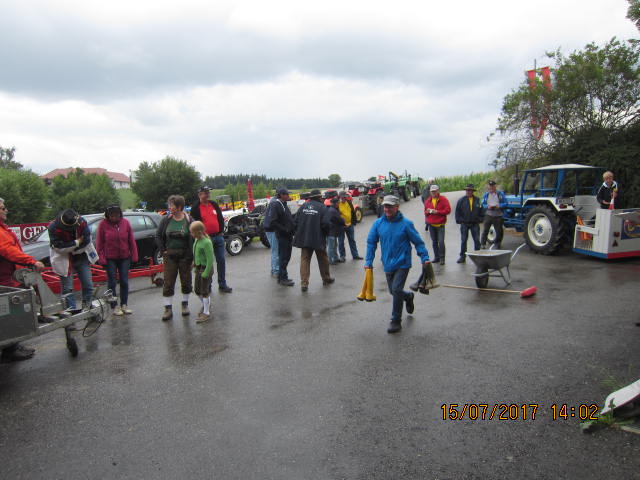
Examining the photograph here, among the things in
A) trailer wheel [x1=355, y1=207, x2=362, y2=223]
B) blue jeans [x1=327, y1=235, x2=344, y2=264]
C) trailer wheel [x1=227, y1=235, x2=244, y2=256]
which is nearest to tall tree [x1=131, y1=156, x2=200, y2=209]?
trailer wheel [x1=355, y1=207, x2=362, y2=223]

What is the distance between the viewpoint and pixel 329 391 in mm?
4059

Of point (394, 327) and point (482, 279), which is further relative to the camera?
point (482, 279)

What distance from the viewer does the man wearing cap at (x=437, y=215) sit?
9594mm

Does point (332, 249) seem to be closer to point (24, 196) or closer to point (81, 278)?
point (81, 278)

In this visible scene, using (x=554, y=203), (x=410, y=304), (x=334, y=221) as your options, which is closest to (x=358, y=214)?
(x=554, y=203)

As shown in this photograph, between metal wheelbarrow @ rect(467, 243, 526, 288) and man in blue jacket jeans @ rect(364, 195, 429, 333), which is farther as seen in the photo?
metal wheelbarrow @ rect(467, 243, 526, 288)

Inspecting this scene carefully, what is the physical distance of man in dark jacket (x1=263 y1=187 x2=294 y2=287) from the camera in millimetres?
8352

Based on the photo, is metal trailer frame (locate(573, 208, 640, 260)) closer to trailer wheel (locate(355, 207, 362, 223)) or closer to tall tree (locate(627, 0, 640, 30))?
tall tree (locate(627, 0, 640, 30))

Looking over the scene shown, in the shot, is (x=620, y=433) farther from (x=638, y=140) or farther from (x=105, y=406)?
(x=638, y=140)

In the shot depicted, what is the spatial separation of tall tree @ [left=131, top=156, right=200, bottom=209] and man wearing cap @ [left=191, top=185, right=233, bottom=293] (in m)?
53.4

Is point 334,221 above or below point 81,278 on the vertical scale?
above

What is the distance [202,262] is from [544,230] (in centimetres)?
862

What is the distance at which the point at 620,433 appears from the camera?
10.5 feet

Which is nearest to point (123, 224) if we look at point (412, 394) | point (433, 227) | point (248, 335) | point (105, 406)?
point (248, 335)
